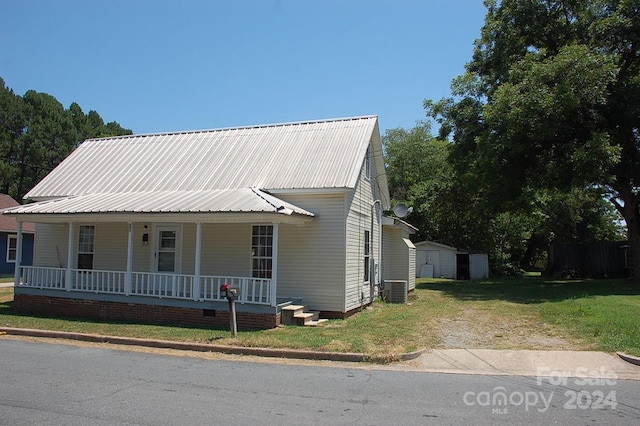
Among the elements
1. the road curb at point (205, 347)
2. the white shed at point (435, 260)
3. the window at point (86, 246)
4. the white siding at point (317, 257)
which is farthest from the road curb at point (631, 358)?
the white shed at point (435, 260)

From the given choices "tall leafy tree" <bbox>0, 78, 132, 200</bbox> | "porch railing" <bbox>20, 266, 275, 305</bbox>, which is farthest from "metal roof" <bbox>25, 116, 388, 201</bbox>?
"tall leafy tree" <bbox>0, 78, 132, 200</bbox>

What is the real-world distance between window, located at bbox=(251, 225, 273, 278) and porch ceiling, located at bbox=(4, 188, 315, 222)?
1.13 m

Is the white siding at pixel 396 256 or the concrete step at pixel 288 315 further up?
the white siding at pixel 396 256

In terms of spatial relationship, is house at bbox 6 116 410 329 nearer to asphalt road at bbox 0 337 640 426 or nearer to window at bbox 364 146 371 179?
window at bbox 364 146 371 179

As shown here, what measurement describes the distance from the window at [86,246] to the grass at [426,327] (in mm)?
2600

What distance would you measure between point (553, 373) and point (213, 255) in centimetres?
1010

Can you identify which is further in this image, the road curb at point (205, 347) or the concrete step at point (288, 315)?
the concrete step at point (288, 315)

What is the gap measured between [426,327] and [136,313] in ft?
26.4

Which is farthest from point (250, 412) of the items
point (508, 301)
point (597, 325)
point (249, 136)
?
point (508, 301)

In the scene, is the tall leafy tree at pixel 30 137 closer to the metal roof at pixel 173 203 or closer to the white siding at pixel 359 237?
the metal roof at pixel 173 203

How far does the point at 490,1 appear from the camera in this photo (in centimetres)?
2780

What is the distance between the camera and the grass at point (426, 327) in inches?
394

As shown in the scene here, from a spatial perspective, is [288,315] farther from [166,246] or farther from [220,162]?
[220,162]

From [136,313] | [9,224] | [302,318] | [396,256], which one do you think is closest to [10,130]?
[9,224]
